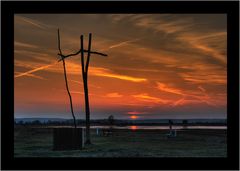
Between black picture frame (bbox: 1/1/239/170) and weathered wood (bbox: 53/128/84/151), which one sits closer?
black picture frame (bbox: 1/1/239/170)

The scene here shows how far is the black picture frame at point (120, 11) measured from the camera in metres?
11.5

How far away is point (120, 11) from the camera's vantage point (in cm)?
1176

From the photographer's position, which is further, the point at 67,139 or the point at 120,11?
the point at 67,139

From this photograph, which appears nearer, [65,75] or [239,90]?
[239,90]

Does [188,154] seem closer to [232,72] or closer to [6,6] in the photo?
[232,72]

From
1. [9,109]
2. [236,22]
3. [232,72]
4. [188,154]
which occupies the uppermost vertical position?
[236,22]

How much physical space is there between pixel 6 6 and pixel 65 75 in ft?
42.0

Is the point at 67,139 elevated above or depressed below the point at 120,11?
below

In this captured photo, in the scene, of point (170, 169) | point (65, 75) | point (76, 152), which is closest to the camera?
point (170, 169)

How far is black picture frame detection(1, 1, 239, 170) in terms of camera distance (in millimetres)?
11500

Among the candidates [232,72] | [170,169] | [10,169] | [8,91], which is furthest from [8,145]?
[232,72]

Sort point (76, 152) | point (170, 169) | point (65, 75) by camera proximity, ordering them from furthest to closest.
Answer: point (65, 75)
point (76, 152)
point (170, 169)

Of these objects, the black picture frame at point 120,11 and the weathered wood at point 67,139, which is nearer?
the black picture frame at point 120,11

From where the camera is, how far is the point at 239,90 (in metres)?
11.7
